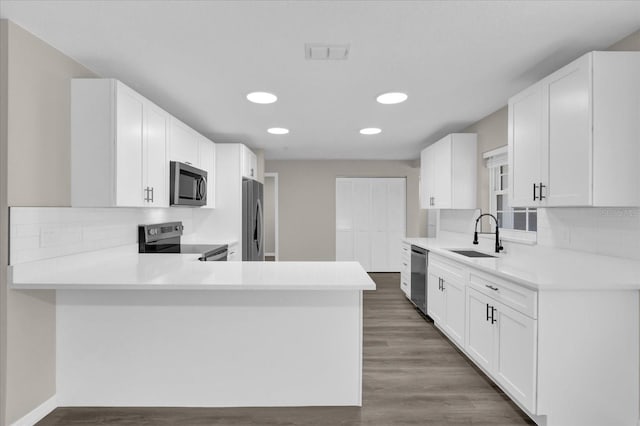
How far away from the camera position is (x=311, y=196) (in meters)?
7.27

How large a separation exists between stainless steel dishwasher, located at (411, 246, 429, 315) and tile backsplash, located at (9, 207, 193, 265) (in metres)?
3.12

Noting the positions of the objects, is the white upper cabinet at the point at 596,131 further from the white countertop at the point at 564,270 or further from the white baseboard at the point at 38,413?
the white baseboard at the point at 38,413

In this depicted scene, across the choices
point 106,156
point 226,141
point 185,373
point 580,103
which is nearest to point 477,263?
point 580,103

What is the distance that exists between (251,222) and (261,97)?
2.17 meters

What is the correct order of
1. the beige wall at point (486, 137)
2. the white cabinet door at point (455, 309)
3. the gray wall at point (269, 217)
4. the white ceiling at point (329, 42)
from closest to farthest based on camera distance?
the white ceiling at point (329, 42) → the white cabinet door at point (455, 309) → the beige wall at point (486, 137) → the gray wall at point (269, 217)

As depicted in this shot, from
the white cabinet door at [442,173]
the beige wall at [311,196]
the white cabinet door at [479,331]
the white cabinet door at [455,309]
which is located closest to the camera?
the white cabinet door at [479,331]

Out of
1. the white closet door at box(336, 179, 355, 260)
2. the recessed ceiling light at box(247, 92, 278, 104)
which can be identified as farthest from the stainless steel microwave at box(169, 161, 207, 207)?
the white closet door at box(336, 179, 355, 260)

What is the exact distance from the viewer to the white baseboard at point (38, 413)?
204cm

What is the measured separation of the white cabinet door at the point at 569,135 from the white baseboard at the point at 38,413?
137 inches

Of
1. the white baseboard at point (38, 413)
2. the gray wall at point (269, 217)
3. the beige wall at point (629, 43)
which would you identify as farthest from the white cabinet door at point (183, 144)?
the gray wall at point (269, 217)

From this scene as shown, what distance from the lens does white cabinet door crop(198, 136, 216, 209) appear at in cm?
430

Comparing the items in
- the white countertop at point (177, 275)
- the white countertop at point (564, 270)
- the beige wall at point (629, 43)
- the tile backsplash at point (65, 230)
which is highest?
the beige wall at point (629, 43)

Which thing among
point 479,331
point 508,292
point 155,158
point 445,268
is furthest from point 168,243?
point 508,292

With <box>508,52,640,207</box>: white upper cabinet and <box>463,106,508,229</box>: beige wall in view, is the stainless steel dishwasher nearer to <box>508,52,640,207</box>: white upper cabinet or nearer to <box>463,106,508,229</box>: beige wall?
<box>463,106,508,229</box>: beige wall
